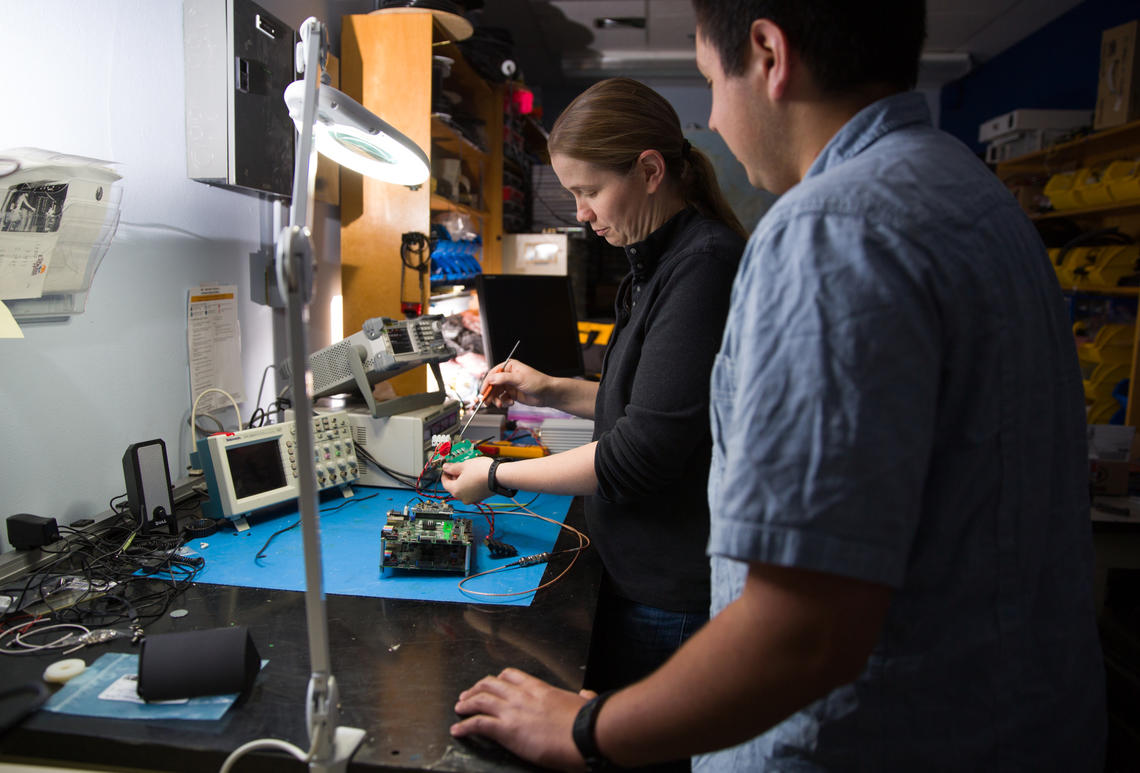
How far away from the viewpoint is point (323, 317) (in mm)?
2656

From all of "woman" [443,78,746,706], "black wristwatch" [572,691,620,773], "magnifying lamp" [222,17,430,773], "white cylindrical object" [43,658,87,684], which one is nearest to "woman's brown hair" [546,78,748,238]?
"woman" [443,78,746,706]

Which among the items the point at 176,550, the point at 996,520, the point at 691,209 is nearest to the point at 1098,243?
the point at 691,209

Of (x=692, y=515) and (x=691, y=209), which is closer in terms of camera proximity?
(x=692, y=515)

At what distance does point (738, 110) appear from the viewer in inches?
26.7

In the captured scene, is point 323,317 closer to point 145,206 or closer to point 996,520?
point 145,206

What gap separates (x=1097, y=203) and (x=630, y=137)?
148 inches

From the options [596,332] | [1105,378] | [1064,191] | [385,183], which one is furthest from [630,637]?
[1064,191]

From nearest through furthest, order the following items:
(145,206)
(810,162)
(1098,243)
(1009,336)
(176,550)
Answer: (1009,336), (810,162), (176,550), (145,206), (1098,243)

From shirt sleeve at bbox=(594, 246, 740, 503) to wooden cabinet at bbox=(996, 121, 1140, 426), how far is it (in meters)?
3.41

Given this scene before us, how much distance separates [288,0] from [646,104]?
155 centimetres

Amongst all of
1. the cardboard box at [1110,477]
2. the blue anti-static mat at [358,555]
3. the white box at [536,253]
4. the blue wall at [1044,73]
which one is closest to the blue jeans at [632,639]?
the blue anti-static mat at [358,555]

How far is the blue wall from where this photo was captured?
4.63 metres

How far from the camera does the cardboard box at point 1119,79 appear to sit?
12.3 ft

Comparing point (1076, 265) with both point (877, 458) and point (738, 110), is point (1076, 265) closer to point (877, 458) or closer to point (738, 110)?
point (738, 110)
